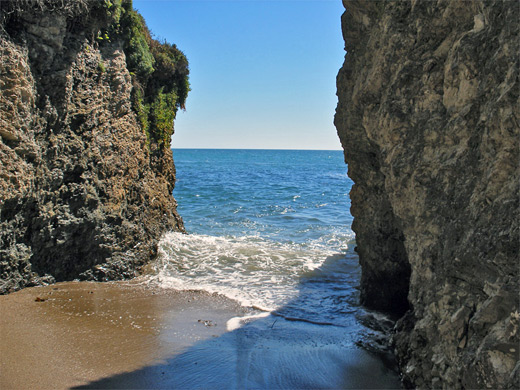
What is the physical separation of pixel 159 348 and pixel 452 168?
14.3 ft

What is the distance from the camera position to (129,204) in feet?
32.6

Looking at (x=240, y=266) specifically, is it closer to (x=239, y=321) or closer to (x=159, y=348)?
(x=239, y=321)

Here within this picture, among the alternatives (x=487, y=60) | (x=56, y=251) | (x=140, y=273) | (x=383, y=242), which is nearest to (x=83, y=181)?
(x=56, y=251)

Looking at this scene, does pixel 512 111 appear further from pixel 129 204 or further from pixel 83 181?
pixel 129 204

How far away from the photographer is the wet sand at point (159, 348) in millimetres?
5152

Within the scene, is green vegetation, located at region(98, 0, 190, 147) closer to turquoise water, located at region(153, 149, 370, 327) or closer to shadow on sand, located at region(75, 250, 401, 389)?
turquoise water, located at region(153, 149, 370, 327)

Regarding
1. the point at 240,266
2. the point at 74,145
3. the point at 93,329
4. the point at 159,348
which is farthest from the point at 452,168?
the point at 240,266

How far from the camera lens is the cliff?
7281 mm

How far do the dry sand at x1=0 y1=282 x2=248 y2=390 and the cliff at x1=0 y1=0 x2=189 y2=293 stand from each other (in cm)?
74

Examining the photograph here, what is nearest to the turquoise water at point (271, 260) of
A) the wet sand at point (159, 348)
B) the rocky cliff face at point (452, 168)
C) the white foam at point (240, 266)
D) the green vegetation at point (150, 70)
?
the white foam at point (240, 266)

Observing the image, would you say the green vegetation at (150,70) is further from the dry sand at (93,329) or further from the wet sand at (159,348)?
the wet sand at (159,348)

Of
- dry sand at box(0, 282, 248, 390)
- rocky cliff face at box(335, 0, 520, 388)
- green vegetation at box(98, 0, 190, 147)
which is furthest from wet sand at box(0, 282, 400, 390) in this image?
green vegetation at box(98, 0, 190, 147)

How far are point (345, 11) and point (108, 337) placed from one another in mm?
6397

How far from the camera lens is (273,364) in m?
5.70
